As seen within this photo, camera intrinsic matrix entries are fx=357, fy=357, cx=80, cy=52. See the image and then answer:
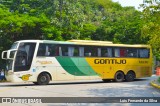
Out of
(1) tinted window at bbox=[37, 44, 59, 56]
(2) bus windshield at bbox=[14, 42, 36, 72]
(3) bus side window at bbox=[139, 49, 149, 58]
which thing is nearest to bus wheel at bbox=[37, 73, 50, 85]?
(2) bus windshield at bbox=[14, 42, 36, 72]

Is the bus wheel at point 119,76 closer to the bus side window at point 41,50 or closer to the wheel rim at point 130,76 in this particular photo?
the wheel rim at point 130,76

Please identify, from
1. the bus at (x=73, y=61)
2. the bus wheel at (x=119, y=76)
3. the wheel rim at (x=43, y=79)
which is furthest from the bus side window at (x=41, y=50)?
the bus wheel at (x=119, y=76)

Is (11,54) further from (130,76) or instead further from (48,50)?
(130,76)

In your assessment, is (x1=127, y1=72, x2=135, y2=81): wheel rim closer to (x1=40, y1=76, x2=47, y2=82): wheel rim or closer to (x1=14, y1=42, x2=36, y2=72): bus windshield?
(x1=40, y1=76, x2=47, y2=82): wheel rim

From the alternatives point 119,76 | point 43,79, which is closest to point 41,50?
point 43,79

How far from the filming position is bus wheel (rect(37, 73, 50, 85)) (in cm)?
2311

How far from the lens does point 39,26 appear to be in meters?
35.5

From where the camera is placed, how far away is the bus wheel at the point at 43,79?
2311 cm

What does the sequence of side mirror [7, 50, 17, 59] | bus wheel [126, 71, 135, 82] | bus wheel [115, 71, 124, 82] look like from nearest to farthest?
side mirror [7, 50, 17, 59] < bus wheel [115, 71, 124, 82] < bus wheel [126, 71, 135, 82]

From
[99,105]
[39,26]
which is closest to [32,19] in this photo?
[39,26]

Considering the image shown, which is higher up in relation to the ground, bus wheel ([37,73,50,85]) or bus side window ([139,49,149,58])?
bus side window ([139,49,149,58])

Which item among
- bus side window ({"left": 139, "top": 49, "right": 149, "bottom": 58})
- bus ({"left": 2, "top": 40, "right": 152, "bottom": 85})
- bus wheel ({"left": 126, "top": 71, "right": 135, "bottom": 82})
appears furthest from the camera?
bus side window ({"left": 139, "top": 49, "right": 149, "bottom": 58})

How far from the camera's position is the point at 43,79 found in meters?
23.2

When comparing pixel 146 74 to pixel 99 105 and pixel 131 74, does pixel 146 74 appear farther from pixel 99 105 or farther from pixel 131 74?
pixel 99 105
